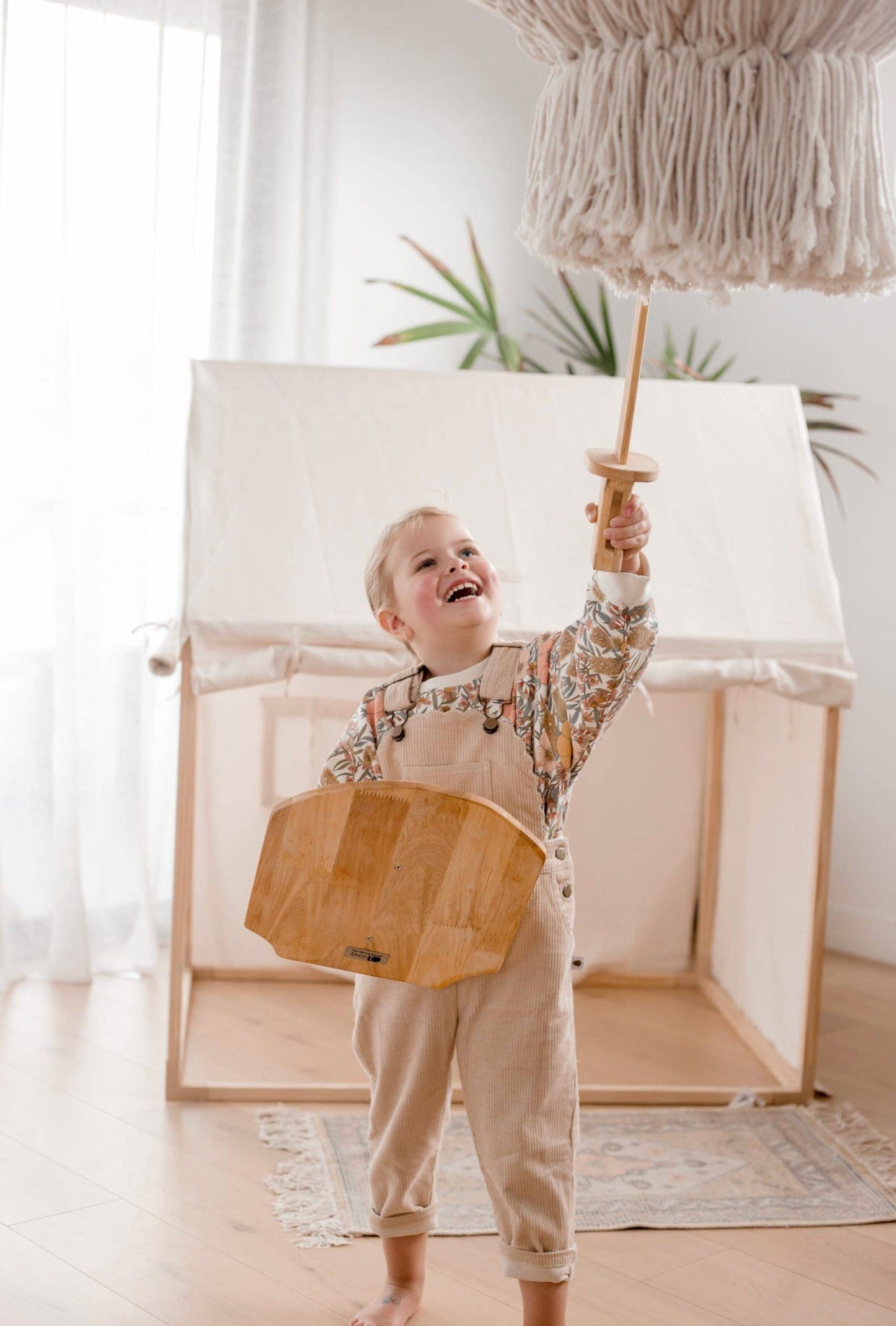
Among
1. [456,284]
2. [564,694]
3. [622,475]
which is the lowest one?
[564,694]

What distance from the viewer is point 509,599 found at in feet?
7.68

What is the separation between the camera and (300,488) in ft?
7.99

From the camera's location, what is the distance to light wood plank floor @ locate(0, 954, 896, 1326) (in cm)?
171

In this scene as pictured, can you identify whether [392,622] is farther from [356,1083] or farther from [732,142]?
[356,1083]

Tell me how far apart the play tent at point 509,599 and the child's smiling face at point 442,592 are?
0.62 metres

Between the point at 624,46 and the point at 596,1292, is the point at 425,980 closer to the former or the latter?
the point at 596,1292

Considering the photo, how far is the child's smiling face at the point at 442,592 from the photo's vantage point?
1593mm

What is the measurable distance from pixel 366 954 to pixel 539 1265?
0.40 metres

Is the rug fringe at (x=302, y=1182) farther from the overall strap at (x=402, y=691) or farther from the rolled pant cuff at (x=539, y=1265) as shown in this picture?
the overall strap at (x=402, y=691)

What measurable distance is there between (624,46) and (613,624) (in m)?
0.57

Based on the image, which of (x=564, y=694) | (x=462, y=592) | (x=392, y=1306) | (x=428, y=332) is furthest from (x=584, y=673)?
(x=428, y=332)

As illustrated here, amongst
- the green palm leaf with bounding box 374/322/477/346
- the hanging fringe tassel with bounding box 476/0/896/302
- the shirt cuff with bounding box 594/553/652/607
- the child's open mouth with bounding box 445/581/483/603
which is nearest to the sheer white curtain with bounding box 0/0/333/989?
the green palm leaf with bounding box 374/322/477/346

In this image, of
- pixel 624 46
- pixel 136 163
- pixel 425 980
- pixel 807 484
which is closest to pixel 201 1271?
pixel 425 980

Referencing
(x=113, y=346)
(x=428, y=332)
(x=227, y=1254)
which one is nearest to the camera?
(x=227, y=1254)
